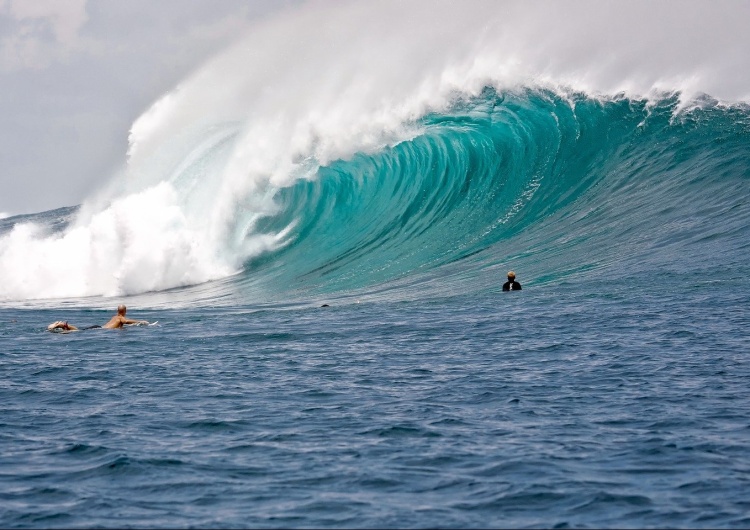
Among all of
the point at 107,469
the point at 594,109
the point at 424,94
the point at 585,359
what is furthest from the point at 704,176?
the point at 107,469

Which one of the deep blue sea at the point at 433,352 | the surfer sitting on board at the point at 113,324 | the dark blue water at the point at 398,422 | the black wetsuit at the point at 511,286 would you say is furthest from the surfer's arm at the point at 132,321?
the black wetsuit at the point at 511,286

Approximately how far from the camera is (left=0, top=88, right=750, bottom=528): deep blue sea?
7.11 meters

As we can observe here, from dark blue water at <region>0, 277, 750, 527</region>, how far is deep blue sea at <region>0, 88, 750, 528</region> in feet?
0.12

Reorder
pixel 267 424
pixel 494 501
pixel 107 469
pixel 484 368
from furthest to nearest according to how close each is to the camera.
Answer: pixel 484 368 → pixel 267 424 → pixel 107 469 → pixel 494 501

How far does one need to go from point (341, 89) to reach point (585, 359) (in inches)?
830

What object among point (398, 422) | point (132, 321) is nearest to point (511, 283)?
point (132, 321)

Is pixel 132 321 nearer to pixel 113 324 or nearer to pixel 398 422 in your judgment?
pixel 113 324

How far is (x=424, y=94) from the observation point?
31.6 metres

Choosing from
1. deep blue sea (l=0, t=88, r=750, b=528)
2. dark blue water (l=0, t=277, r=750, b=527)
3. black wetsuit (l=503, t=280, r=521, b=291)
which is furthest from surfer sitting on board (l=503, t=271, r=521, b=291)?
dark blue water (l=0, t=277, r=750, b=527)

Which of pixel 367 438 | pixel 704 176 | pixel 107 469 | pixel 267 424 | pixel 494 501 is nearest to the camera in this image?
pixel 494 501

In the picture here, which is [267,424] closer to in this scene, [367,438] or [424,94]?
[367,438]

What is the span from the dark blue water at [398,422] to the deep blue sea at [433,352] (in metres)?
0.04

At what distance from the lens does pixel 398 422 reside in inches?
358

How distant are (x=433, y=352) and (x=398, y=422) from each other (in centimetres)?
385
